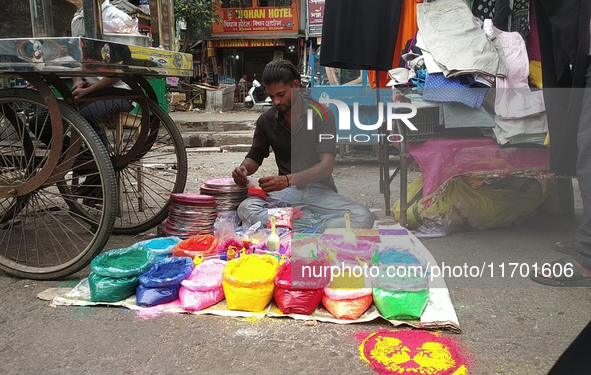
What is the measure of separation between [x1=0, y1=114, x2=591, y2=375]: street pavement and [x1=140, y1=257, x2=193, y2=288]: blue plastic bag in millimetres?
173

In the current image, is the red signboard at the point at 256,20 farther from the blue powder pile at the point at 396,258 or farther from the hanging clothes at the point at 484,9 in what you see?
the blue powder pile at the point at 396,258

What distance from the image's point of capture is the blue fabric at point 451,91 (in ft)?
11.4

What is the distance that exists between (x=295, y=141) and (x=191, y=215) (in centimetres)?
91

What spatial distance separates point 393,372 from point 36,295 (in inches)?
78.2

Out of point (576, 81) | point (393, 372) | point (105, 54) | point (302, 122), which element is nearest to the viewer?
point (393, 372)

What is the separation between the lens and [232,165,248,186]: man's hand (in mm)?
→ 3441

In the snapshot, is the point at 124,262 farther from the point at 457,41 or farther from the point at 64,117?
the point at 457,41

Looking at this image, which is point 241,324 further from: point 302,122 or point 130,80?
point 130,80

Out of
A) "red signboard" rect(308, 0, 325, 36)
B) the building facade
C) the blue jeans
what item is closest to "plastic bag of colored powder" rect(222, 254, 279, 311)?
the blue jeans

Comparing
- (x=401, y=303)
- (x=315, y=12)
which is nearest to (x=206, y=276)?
(x=401, y=303)

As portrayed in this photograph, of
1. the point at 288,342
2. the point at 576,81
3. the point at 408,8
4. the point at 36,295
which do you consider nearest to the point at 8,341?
the point at 36,295

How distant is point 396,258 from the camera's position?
2529 millimetres

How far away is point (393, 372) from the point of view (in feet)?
6.06

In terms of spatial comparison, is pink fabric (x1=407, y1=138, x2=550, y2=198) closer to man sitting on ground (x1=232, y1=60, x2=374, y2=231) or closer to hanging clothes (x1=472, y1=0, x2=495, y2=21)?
man sitting on ground (x1=232, y1=60, x2=374, y2=231)
